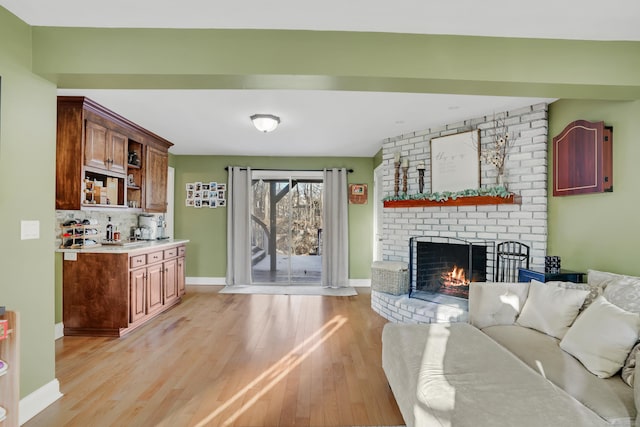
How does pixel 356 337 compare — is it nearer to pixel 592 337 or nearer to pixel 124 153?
pixel 592 337

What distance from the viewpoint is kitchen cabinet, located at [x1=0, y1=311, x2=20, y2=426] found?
1697 millimetres

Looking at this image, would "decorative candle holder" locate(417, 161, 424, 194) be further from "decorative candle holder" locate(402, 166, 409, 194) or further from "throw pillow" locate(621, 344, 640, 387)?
"throw pillow" locate(621, 344, 640, 387)

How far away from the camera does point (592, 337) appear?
188 centimetres

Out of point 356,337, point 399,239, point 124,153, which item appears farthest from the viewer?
point 399,239

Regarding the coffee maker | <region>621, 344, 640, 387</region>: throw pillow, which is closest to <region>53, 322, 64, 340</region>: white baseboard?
the coffee maker

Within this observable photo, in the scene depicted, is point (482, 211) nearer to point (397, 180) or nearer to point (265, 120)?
point (397, 180)

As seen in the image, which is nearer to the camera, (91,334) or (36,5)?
(36,5)

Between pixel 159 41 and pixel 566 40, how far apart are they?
2679 mm

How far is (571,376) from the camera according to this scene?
1.76 m

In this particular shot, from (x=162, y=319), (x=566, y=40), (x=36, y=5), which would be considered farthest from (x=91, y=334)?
(x=566, y=40)

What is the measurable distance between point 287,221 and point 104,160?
3.16m

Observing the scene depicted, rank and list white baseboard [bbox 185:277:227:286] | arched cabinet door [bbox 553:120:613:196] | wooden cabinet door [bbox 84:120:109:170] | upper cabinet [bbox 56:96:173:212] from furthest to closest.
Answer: white baseboard [bbox 185:277:227:286], wooden cabinet door [bbox 84:120:109:170], upper cabinet [bbox 56:96:173:212], arched cabinet door [bbox 553:120:613:196]

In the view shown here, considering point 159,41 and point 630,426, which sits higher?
point 159,41

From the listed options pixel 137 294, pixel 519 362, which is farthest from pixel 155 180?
pixel 519 362
